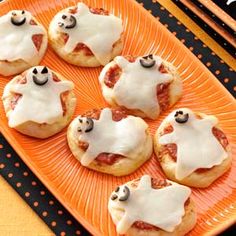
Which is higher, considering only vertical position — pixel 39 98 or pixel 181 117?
pixel 181 117

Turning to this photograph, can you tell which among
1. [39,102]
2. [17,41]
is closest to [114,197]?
[39,102]

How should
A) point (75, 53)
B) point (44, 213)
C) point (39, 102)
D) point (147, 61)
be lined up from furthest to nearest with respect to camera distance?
point (75, 53) < point (147, 61) < point (39, 102) < point (44, 213)

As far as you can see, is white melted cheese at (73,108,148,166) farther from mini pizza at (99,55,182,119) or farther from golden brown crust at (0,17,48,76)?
golden brown crust at (0,17,48,76)

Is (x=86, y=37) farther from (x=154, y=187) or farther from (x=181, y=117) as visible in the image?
(x=154, y=187)

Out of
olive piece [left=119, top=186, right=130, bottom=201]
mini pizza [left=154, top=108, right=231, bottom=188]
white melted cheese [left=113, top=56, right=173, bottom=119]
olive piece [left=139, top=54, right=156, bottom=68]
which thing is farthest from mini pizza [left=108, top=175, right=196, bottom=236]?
olive piece [left=139, top=54, right=156, bottom=68]

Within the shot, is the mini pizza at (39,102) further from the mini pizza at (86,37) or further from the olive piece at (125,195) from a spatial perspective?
the olive piece at (125,195)

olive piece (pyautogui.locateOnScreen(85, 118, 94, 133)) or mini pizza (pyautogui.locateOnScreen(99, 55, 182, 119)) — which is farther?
mini pizza (pyautogui.locateOnScreen(99, 55, 182, 119))

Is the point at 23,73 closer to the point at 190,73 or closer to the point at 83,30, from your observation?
the point at 83,30

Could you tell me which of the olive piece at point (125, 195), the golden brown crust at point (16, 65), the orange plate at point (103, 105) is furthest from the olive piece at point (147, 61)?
the olive piece at point (125, 195)
